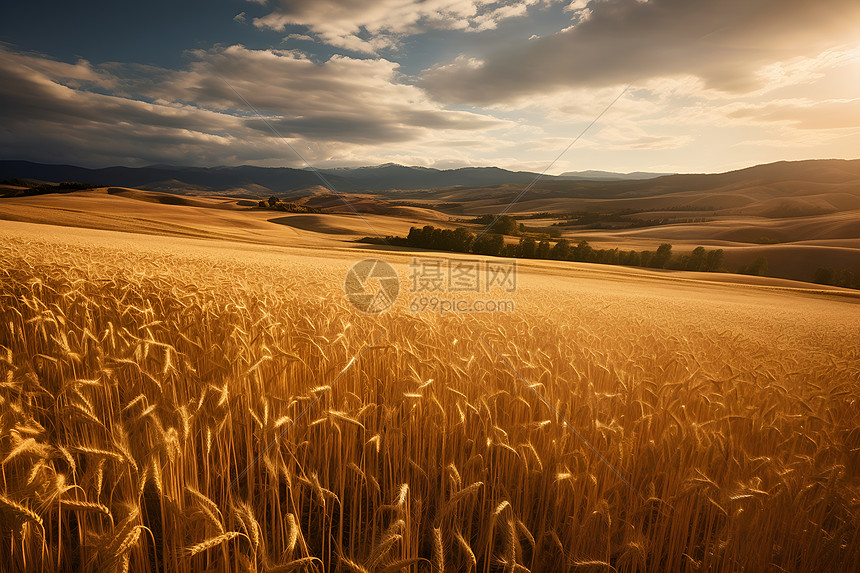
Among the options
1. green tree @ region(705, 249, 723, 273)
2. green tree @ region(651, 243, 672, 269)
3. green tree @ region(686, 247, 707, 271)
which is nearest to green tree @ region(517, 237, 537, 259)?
green tree @ region(651, 243, 672, 269)

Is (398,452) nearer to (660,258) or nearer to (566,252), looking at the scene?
(566,252)

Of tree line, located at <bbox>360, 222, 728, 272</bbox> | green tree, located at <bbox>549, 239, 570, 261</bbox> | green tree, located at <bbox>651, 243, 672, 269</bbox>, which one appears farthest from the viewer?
green tree, located at <bbox>549, 239, 570, 261</bbox>

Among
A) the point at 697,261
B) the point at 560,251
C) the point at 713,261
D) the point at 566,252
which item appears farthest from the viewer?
the point at 560,251

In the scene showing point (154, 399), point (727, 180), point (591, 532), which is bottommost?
point (591, 532)

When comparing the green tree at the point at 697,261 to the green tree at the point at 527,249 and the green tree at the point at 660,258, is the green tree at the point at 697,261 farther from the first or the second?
the green tree at the point at 527,249

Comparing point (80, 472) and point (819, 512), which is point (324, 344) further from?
point (819, 512)

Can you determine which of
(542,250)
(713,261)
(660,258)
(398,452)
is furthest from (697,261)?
(398,452)

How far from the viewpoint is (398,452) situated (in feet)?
7.34

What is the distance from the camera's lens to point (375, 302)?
6.24m

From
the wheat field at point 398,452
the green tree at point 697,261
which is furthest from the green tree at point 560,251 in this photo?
the wheat field at point 398,452

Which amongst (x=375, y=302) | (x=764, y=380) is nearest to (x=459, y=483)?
(x=764, y=380)

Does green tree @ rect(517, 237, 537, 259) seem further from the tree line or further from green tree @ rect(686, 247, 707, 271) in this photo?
green tree @ rect(686, 247, 707, 271)

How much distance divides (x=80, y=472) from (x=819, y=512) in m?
4.10

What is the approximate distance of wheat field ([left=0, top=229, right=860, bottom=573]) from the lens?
4.76ft
